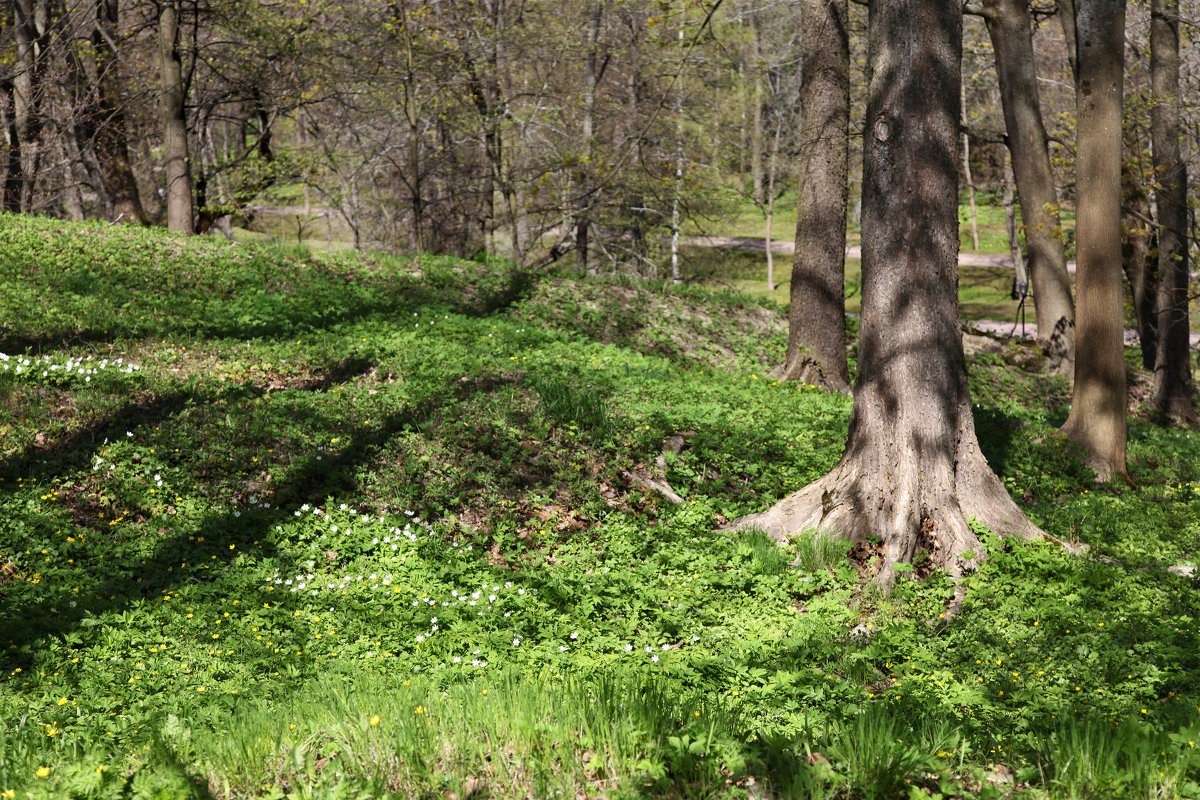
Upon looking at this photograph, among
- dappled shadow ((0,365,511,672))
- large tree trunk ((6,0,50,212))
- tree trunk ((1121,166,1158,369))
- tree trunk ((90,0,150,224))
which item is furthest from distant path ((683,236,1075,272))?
dappled shadow ((0,365,511,672))

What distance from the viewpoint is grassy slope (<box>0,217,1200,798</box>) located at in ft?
11.0

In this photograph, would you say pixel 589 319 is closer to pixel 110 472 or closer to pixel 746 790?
pixel 110 472

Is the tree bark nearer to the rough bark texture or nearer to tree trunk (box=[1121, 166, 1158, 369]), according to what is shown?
tree trunk (box=[1121, 166, 1158, 369])

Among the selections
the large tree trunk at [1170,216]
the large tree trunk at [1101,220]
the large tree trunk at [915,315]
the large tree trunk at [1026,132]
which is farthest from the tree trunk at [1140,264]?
the large tree trunk at [915,315]

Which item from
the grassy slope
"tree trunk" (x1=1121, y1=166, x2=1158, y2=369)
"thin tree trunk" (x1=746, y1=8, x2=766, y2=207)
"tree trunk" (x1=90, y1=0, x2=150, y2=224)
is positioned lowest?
the grassy slope

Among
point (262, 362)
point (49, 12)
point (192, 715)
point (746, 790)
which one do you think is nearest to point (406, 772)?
point (746, 790)

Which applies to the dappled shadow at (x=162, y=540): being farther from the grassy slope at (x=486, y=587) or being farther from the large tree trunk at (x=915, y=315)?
the large tree trunk at (x=915, y=315)

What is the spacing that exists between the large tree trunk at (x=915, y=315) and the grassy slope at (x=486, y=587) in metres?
0.51

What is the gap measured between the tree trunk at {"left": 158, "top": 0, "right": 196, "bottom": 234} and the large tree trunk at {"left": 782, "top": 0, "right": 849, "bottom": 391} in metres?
10.5

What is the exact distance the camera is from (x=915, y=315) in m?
6.39

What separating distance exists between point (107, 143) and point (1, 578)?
1369 centimetres

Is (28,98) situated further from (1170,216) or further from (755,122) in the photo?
(755,122)

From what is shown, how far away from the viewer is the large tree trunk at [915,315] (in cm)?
631

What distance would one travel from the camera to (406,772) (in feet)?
10.7
